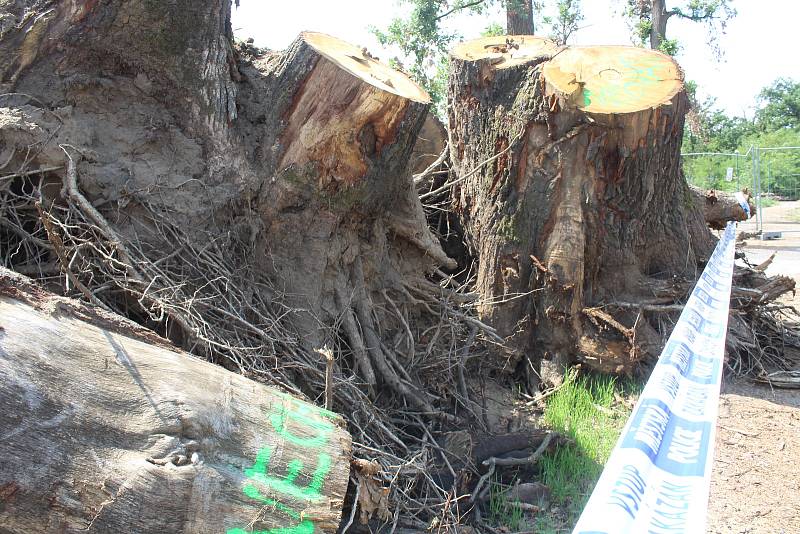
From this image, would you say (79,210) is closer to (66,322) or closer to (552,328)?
(66,322)

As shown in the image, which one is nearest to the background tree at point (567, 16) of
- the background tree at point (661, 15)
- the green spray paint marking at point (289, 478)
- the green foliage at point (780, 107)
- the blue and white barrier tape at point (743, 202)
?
the background tree at point (661, 15)

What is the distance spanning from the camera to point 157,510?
2.16m

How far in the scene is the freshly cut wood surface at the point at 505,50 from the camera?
5.23 meters

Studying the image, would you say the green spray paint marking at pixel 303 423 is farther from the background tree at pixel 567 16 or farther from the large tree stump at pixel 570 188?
the background tree at pixel 567 16

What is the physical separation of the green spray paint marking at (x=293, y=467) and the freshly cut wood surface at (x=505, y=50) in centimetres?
343

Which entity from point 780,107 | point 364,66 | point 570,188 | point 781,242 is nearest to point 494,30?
point 781,242

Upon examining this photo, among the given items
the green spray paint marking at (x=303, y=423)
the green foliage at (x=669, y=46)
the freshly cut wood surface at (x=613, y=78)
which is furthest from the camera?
the green foliage at (x=669, y=46)

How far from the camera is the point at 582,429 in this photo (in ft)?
14.1

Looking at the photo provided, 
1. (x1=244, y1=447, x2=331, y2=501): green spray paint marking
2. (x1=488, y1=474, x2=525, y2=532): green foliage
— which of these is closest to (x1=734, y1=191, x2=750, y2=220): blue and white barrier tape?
(x1=488, y1=474, x2=525, y2=532): green foliage

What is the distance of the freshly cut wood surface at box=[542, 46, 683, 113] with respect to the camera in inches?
188

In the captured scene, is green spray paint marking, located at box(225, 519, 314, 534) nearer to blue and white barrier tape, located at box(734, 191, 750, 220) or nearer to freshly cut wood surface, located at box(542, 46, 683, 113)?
freshly cut wood surface, located at box(542, 46, 683, 113)

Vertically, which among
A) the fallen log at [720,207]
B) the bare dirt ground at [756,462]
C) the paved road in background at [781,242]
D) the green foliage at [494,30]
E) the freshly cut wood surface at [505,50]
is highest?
the green foliage at [494,30]

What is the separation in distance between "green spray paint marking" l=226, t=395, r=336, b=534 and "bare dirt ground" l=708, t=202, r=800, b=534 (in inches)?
79.2

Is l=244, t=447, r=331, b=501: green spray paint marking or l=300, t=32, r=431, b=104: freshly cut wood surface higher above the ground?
l=300, t=32, r=431, b=104: freshly cut wood surface
